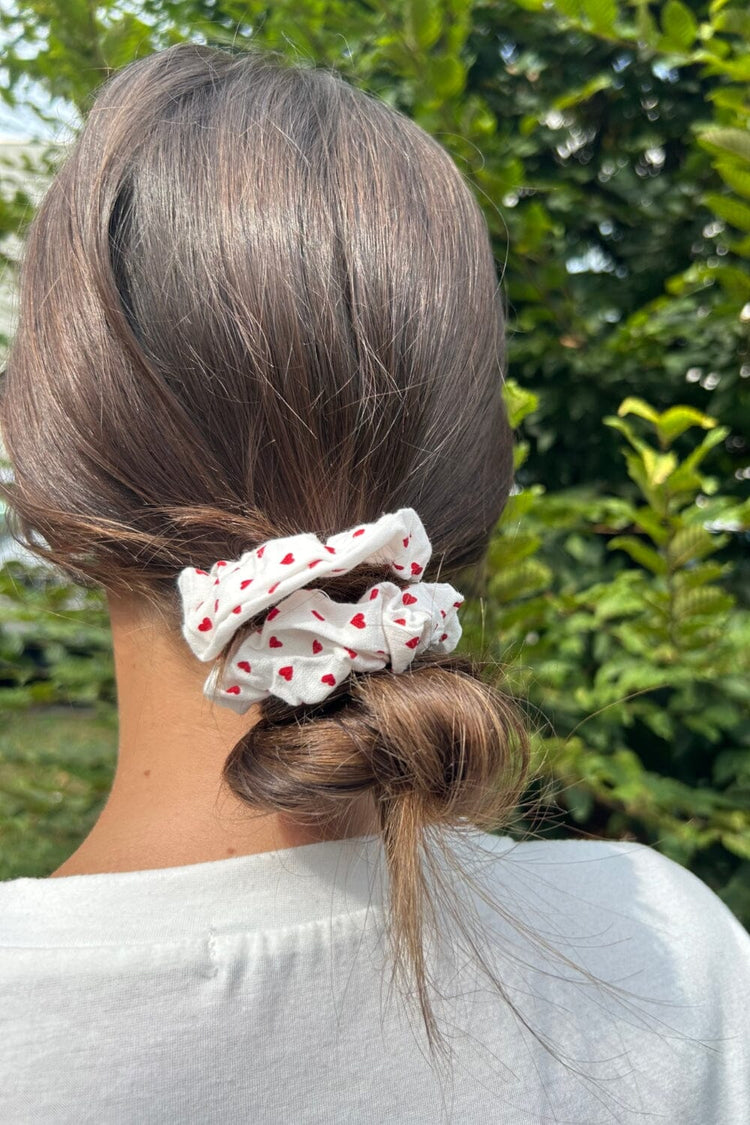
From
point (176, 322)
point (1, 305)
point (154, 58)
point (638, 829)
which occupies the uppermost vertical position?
point (154, 58)

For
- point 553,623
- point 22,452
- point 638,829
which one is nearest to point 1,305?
point 22,452

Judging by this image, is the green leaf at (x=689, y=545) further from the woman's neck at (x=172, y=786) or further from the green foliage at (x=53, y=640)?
the green foliage at (x=53, y=640)

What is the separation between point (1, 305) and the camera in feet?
4.93

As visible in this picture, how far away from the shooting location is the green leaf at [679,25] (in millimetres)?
1355

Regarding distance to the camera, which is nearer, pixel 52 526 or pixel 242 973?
pixel 242 973

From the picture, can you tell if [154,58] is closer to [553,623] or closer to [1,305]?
[1,305]

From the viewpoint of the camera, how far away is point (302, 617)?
2.35 feet

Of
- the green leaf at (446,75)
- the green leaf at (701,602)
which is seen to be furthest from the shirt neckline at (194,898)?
the green leaf at (446,75)

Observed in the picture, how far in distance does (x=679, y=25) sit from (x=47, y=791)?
155 centimetres

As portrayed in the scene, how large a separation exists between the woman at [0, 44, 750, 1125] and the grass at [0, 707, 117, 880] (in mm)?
650

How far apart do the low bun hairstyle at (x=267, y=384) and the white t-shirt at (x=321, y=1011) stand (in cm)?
6

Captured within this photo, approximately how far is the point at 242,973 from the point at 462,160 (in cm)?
128

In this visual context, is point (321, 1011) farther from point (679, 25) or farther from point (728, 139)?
point (679, 25)

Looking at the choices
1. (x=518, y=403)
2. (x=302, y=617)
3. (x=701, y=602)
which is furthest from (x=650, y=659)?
(x=302, y=617)
